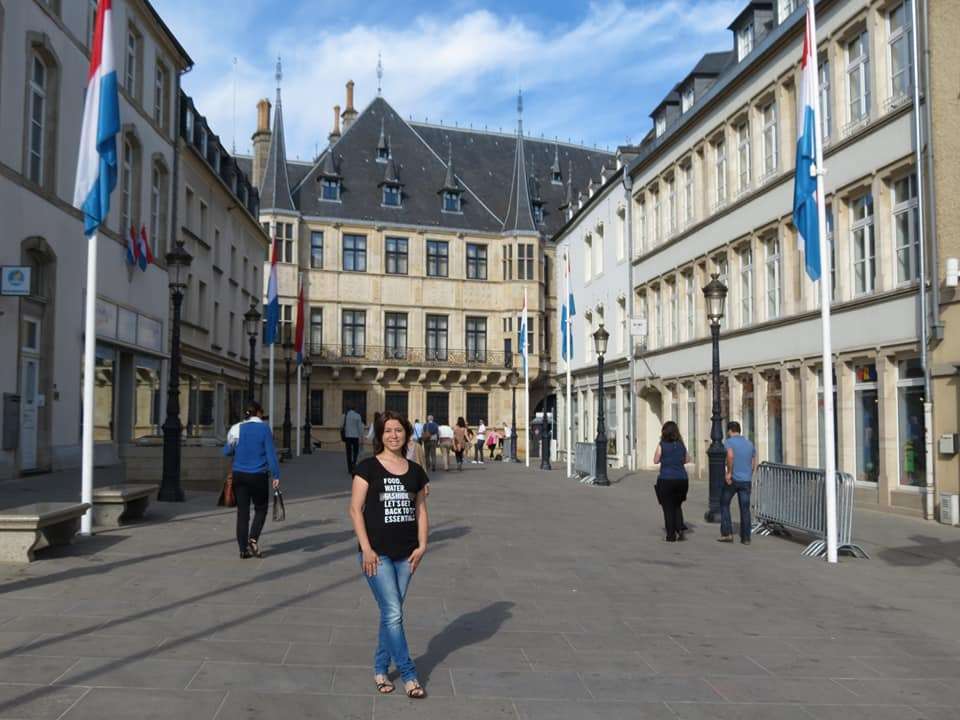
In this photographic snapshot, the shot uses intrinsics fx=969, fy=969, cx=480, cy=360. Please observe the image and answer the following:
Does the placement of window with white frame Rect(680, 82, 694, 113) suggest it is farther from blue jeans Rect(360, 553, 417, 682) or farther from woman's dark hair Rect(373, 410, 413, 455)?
blue jeans Rect(360, 553, 417, 682)

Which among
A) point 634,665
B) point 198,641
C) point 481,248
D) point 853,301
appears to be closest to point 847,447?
point 853,301

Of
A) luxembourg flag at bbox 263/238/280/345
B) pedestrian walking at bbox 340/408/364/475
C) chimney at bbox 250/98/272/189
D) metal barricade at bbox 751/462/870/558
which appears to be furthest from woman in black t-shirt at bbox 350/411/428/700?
chimney at bbox 250/98/272/189

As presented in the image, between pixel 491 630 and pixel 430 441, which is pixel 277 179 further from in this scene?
pixel 491 630

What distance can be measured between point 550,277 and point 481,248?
202 inches

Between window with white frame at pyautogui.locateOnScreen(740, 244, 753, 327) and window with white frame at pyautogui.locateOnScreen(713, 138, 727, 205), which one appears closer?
window with white frame at pyautogui.locateOnScreen(740, 244, 753, 327)

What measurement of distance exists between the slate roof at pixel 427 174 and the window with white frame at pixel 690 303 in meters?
32.2

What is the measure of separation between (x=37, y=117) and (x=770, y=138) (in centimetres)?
1742

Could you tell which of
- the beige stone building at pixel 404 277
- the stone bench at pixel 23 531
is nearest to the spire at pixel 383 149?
the beige stone building at pixel 404 277

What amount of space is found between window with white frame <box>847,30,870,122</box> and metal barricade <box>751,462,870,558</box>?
900 cm

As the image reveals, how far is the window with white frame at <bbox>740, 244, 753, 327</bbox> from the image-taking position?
2578 centimetres

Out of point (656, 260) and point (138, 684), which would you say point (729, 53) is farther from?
point (138, 684)

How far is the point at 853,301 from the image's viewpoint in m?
19.3

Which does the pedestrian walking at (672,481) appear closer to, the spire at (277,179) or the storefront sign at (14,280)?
the storefront sign at (14,280)

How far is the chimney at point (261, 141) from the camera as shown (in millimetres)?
67438
